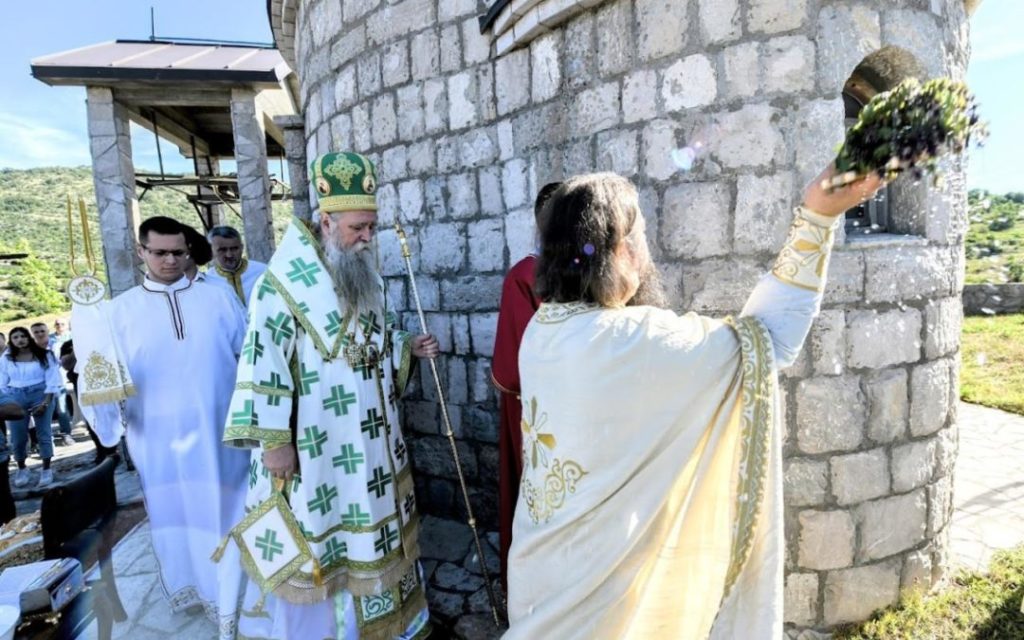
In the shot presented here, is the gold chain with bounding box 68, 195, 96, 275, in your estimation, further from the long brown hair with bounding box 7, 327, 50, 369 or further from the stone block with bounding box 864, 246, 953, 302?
the long brown hair with bounding box 7, 327, 50, 369

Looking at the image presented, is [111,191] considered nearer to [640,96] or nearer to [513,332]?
[513,332]

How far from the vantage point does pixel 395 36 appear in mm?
4027

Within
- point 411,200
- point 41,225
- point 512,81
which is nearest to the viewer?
point 512,81

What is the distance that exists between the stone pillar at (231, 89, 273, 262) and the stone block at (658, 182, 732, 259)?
588 centimetres

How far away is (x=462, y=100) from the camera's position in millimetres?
3766

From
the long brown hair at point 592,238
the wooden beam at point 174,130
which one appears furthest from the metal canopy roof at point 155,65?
the long brown hair at point 592,238

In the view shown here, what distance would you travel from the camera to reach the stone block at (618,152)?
2.73 metres

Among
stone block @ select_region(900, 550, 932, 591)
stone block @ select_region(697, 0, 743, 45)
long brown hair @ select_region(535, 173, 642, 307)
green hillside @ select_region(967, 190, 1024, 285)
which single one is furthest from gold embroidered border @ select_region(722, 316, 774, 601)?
green hillside @ select_region(967, 190, 1024, 285)

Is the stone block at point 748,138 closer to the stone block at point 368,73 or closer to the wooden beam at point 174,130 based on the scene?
the stone block at point 368,73

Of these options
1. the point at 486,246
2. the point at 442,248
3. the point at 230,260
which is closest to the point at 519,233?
the point at 486,246

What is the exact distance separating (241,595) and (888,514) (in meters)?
3.21

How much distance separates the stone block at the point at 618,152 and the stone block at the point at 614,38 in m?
0.31

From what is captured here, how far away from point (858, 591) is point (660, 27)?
9.34 feet

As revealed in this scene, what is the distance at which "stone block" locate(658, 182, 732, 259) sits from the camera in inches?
99.5
